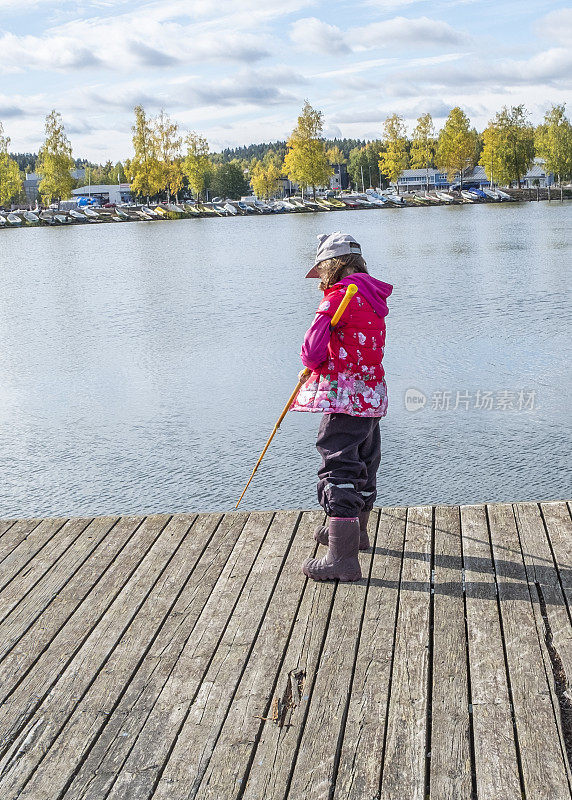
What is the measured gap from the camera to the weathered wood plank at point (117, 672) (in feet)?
7.74

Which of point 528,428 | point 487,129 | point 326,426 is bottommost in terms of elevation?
point 528,428

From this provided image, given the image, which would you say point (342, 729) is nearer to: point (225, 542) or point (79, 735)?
point (79, 735)

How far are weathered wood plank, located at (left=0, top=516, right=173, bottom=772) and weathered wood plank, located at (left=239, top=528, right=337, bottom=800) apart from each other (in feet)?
2.05

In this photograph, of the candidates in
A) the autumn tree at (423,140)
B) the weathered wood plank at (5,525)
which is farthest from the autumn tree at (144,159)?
the weathered wood plank at (5,525)

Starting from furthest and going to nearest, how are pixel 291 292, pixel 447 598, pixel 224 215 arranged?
pixel 224 215 → pixel 291 292 → pixel 447 598

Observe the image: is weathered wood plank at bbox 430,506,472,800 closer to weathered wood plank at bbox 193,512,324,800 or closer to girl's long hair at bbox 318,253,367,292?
weathered wood plank at bbox 193,512,324,800

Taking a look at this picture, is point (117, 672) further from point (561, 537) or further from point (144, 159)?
point (144, 159)

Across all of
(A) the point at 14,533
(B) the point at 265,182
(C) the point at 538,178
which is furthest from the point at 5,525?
(B) the point at 265,182

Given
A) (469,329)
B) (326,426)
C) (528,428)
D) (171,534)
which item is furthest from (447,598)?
(469,329)

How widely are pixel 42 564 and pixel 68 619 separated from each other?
0.61 metres

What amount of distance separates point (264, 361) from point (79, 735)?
7.48 metres

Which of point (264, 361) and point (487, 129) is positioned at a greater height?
point (487, 129)

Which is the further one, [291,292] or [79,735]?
[291,292]

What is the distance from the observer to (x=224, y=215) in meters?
68.1
